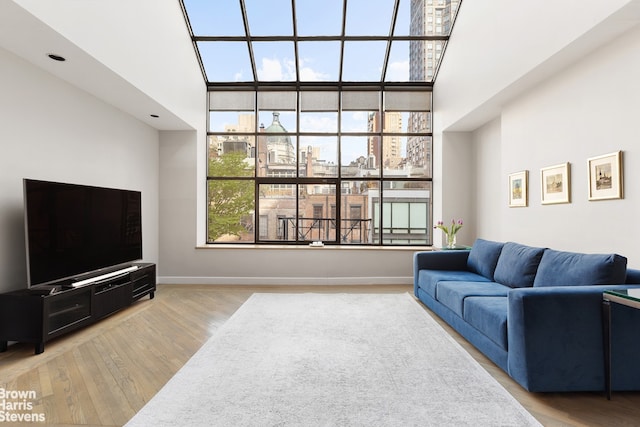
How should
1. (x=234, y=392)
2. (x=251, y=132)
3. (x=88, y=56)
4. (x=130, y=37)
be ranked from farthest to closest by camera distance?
(x=251, y=132) < (x=130, y=37) < (x=88, y=56) < (x=234, y=392)

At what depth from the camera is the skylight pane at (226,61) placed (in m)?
5.85

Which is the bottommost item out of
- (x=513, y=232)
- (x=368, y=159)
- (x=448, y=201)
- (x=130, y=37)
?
(x=513, y=232)

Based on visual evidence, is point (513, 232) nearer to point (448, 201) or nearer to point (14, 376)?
point (448, 201)

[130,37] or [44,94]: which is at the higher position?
[130,37]

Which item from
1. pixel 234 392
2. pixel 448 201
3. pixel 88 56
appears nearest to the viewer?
pixel 234 392

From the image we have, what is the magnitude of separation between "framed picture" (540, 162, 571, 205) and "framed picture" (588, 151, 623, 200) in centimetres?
29

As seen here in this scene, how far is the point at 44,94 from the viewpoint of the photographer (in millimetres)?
3584

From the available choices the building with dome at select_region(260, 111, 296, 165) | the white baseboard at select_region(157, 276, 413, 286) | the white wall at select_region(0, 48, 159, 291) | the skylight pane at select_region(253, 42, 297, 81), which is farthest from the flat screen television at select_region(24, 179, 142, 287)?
the skylight pane at select_region(253, 42, 297, 81)

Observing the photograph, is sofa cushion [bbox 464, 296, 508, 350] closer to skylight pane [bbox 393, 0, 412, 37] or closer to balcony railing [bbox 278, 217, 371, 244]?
balcony railing [bbox 278, 217, 371, 244]

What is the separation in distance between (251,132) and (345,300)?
3.37 meters

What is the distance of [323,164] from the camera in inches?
250

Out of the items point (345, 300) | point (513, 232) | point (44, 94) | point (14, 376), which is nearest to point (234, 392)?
point (14, 376)

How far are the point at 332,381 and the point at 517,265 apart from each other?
2188mm

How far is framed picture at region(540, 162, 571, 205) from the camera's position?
3.48 m
